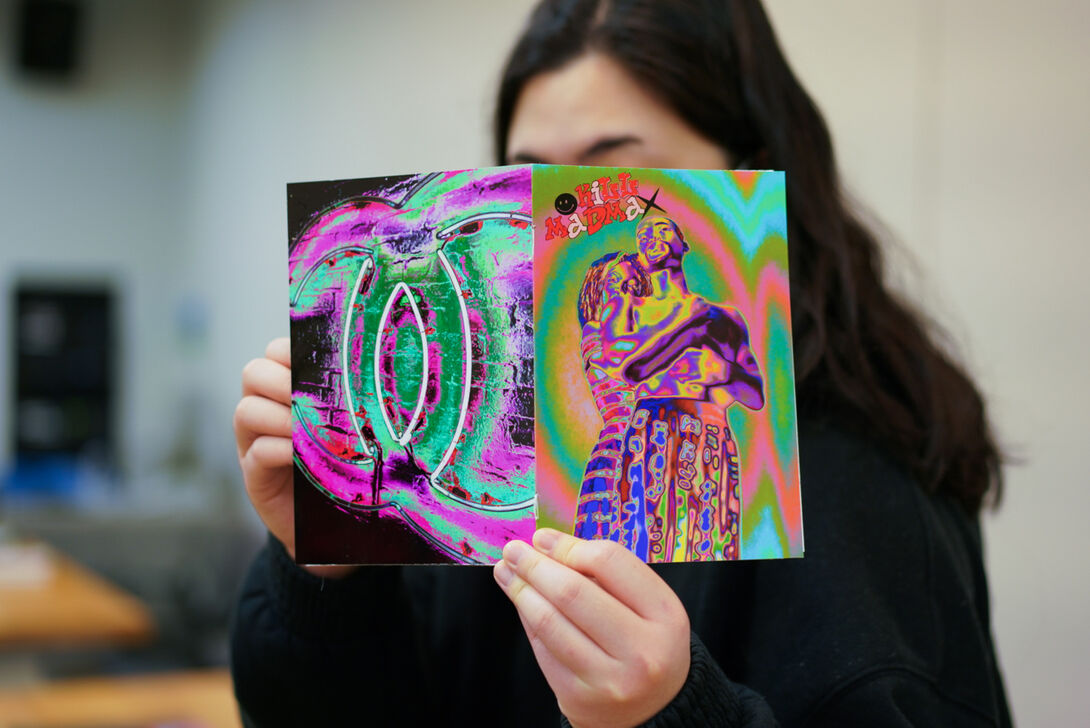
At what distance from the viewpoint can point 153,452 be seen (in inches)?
269

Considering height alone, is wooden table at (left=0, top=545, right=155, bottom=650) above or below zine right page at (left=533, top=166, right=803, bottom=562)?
below

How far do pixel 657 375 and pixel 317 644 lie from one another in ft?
1.45

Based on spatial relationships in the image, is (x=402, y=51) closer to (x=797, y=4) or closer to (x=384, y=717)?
(x=797, y=4)

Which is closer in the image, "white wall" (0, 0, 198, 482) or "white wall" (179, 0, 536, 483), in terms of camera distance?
"white wall" (179, 0, 536, 483)

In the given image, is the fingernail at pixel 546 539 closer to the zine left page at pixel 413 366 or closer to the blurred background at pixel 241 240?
the zine left page at pixel 413 366

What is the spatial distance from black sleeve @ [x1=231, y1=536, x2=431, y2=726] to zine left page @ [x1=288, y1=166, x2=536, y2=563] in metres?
0.18

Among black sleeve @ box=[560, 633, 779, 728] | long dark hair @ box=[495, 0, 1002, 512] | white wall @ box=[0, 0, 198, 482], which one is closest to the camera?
black sleeve @ box=[560, 633, 779, 728]

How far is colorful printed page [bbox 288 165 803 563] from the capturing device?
0.73m

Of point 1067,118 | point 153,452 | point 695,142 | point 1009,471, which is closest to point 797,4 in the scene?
point 1067,118

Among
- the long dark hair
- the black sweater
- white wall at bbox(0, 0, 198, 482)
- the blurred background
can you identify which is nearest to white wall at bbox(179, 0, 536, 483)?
the blurred background

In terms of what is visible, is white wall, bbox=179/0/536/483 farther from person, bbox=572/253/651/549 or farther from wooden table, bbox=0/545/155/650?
person, bbox=572/253/651/549

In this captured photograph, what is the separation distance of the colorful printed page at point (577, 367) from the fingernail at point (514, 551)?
42mm

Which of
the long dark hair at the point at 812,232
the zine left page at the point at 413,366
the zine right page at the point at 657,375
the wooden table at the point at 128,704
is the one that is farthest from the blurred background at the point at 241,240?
the zine left page at the point at 413,366

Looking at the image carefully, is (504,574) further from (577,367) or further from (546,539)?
(577,367)
